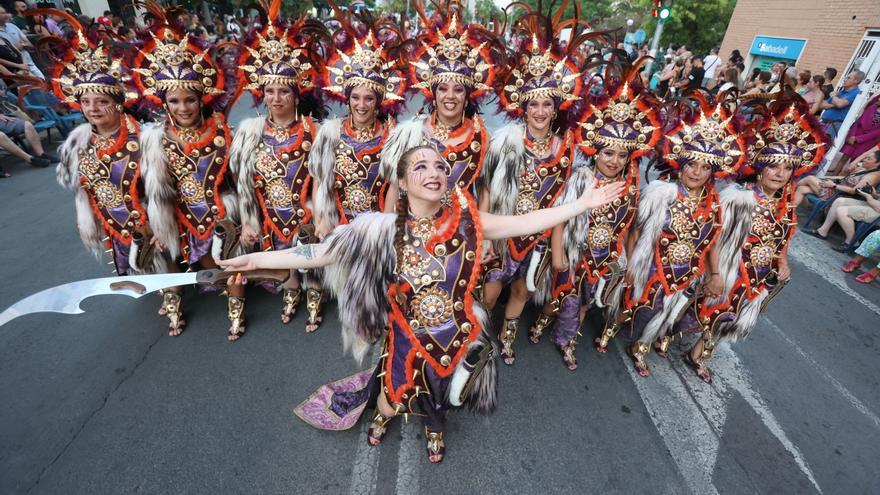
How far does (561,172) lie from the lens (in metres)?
3.41

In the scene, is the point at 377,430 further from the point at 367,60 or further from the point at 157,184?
the point at 367,60

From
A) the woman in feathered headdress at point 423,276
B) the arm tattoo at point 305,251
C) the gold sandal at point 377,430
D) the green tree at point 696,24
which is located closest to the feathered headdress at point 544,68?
the woman in feathered headdress at point 423,276

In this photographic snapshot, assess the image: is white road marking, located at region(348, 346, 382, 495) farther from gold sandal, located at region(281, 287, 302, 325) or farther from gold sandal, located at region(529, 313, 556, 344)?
gold sandal, located at region(529, 313, 556, 344)

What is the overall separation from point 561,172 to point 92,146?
3.87 metres

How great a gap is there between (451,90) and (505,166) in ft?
2.49

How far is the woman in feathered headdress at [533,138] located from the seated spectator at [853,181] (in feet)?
17.6

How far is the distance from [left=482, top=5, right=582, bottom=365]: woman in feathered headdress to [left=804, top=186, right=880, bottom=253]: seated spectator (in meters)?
6.58

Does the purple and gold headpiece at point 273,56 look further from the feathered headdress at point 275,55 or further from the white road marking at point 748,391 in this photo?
the white road marking at point 748,391

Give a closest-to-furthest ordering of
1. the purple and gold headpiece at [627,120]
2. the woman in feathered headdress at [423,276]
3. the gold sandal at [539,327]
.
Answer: the woman in feathered headdress at [423,276], the purple and gold headpiece at [627,120], the gold sandal at [539,327]

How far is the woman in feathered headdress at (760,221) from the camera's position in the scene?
3062mm

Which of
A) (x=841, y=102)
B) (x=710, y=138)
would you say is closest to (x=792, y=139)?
(x=710, y=138)

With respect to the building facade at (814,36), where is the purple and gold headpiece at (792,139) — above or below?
below

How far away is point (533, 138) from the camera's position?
133 inches

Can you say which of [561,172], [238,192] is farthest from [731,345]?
[238,192]
